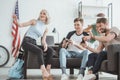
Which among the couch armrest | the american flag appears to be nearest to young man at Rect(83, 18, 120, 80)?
the couch armrest

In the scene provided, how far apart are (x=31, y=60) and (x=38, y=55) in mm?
312

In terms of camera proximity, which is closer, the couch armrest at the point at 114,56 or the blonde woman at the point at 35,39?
the couch armrest at the point at 114,56

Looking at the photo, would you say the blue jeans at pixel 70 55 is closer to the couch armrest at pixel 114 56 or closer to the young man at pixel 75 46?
the young man at pixel 75 46

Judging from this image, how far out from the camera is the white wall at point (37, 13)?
22.5ft

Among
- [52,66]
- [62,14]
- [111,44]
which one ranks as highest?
[62,14]

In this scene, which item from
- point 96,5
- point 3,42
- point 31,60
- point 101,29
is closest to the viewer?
point 101,29

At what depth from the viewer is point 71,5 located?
7242mm

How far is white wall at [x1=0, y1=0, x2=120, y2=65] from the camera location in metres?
6.86

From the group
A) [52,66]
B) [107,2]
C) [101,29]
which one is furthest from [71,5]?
[101,29]

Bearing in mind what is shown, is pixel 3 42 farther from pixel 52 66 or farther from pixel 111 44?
pixel 111 44

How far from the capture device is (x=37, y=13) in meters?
7.04

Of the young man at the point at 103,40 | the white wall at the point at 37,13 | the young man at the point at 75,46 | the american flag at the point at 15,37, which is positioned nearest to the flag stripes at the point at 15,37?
the american flag at the point at 15,37

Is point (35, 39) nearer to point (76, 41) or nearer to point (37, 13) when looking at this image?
point (76, 41)

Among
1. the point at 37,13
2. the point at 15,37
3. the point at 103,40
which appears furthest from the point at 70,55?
the point at 37,13
